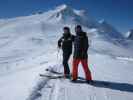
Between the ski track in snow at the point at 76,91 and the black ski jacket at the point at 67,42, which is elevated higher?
the black ski jacket at the point at 67,42

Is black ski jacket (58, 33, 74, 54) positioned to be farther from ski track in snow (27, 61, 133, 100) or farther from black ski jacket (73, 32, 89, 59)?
ski track in snow (27, 61, 133, 100)

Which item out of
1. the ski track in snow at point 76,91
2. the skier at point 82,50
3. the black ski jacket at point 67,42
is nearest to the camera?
the ski track in snow at point 76,91

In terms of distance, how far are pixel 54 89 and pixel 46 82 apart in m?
0.80

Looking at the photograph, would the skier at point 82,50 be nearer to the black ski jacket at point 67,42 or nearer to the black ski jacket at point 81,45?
the black ski jacket at point 81,45

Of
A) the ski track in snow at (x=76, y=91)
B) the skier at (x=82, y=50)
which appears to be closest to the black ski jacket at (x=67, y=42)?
the skier at (x=82, y=50)

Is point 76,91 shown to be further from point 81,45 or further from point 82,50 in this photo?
point 81,45

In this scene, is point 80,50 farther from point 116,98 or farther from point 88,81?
point 116,98

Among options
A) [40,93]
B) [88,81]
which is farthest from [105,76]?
[40,93]

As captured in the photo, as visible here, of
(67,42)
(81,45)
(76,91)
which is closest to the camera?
(76,91)

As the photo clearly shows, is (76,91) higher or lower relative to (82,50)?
lower

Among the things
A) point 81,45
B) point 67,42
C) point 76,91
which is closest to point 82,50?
point 81,45

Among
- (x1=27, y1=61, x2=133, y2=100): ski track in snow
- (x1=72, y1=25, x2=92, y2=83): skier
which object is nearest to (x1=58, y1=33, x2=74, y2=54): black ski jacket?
(x1=72, y1=25, x2=92, y2=83): skier

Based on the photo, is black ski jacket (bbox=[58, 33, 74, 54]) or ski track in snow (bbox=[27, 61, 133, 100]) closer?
ski track in snow (bbox=[27, 61, 133, 100])

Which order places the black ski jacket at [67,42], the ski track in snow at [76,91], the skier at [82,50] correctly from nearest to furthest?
the ski track in snow at [76,91]
the skier at [82,50]
the black ski jacket at [67,42]
